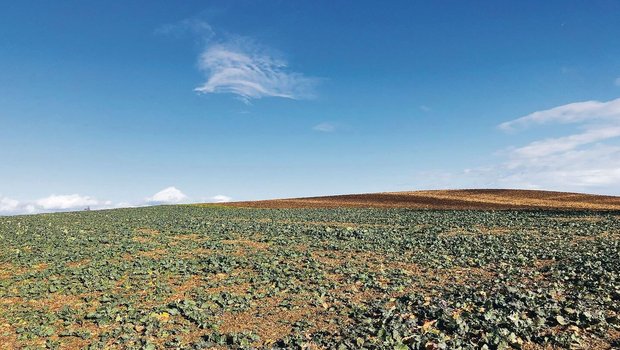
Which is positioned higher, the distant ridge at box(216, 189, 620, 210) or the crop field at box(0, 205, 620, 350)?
the distant ridge at box(216, 189, 620, 210)

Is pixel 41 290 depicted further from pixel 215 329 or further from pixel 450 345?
pixel 450 345

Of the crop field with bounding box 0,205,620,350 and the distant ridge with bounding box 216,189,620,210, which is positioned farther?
the distant ridge with bounding box 216,189,620,210

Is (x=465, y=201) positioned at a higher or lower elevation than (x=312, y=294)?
higher

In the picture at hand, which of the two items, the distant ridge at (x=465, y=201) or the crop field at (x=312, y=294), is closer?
the crop field at (x=312, y=294)

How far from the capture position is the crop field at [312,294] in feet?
34.0

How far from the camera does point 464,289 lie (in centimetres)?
1473

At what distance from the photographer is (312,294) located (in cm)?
1419

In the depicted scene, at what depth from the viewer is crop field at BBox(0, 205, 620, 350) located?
10367 mm

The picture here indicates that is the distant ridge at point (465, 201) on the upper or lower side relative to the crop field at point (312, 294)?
upper

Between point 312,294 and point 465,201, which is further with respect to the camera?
point 465,201

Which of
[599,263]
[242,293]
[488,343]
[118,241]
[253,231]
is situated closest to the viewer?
[488,343]

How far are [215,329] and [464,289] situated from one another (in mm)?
8705

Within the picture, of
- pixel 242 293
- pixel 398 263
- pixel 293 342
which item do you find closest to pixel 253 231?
pixel 398 263

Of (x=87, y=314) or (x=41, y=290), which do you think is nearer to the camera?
(x=87, y=314)
